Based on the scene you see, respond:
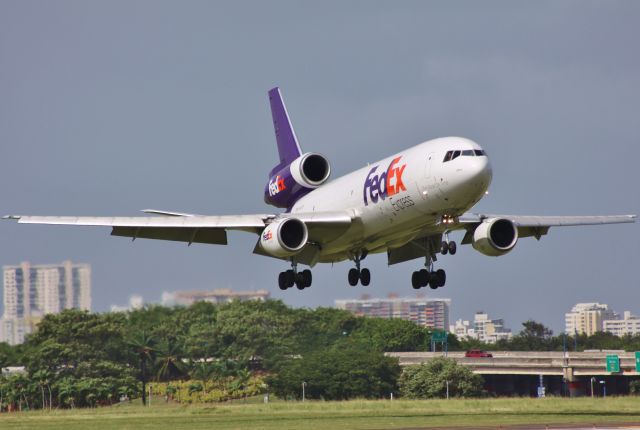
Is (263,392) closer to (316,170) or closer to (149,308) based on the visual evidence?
(149,308)

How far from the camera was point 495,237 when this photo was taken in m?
55.1

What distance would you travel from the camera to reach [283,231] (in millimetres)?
55062

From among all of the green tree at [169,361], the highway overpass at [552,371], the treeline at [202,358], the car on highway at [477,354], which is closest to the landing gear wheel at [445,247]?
the treeline at [202,358]

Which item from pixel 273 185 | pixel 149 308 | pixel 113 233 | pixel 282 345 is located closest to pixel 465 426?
pixel 273 185

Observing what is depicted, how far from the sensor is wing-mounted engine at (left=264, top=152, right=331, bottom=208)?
61.0 meters

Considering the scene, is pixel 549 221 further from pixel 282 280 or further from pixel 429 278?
pixel 282 280

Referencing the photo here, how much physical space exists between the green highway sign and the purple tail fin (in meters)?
63.5

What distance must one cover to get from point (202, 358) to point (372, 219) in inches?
3598

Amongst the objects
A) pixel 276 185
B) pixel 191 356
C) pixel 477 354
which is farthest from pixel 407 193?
pixel 477 354

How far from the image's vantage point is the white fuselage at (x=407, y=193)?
4916cm

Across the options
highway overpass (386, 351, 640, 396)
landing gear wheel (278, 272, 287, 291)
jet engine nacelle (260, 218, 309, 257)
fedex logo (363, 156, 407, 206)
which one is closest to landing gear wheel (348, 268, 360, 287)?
landing gear wheel (278, 272, 287, 291)

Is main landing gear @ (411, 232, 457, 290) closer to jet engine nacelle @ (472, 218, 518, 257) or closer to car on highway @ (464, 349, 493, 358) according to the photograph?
jet engine nacelle @ (472, 218, 518, 257)

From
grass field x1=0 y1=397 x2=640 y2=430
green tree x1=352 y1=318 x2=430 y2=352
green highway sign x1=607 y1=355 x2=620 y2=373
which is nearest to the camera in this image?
grass field x1=0 y1=397 x2=640 y2=430

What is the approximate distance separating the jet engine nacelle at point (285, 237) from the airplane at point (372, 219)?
46 millimetres
